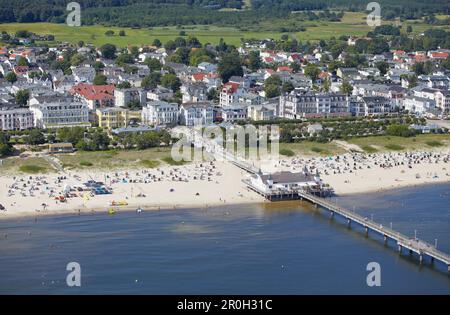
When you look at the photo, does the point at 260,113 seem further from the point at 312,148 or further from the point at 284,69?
the point at 284,69

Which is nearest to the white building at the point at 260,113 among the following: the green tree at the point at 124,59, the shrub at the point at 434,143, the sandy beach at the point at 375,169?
the sandy beach at the point at 375,169

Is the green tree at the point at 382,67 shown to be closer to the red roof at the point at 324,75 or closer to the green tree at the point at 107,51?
the red roof at the point at 324,75

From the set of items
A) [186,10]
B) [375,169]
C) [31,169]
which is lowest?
[375,169]

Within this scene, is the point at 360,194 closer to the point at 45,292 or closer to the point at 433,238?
the point at 433,238

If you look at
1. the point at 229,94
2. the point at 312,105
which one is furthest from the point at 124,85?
the point at 312,105

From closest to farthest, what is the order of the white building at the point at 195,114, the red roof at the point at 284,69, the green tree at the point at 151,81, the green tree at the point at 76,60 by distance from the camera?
the white building at the point at 195,114, the green tree at the point at 151,81, the red roof at the point at 284,69, the green tree at the point at 76,60

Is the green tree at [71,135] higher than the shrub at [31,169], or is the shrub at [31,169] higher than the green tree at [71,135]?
the green tree at [71,135]

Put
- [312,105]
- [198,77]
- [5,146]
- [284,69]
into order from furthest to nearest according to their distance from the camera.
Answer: [284,69] < [198,77] < [312,105] < [5,146]
